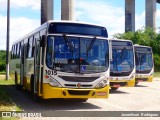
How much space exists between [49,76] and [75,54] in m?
1.18

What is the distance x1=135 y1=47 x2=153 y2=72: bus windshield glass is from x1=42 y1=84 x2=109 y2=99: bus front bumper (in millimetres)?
12630

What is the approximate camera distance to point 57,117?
11695mm

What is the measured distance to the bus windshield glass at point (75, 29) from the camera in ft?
45.3

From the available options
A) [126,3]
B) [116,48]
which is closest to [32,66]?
[116,48]

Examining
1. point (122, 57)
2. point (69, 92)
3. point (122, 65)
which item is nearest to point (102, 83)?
point (69, 92)

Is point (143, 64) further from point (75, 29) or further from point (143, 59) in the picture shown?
point (75, 29)

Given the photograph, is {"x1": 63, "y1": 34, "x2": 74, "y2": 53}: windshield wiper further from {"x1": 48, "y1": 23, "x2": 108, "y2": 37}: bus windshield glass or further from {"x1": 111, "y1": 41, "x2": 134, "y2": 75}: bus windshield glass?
{"x1": 111, "y1": 41, "x2": 134, "y2": 75}: bus windshield glass

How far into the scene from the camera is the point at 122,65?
68.4ft

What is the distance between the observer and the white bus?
13.4 meters

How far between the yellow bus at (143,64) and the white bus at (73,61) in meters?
12.0

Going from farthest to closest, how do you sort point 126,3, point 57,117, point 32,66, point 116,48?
point 126,3, point 116,48, point 32,66, point 57,117

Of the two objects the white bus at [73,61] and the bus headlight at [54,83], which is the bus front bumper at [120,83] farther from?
the bus headlight at [54,83]

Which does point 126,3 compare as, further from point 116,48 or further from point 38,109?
point 38,109

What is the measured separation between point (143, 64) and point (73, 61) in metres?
13.7
